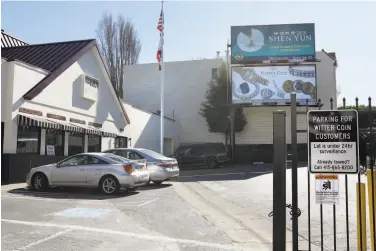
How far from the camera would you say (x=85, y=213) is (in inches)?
367

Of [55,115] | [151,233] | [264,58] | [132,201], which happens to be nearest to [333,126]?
[151,233]

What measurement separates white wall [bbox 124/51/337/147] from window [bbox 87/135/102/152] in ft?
49.2

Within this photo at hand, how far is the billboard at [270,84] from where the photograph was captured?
3164 cm

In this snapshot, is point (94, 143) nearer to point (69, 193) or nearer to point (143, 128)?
point (143, 128)

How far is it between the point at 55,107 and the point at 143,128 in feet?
35.3

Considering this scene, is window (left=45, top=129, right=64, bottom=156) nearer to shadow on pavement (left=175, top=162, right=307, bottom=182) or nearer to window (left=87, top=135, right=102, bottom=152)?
window (left=87, top=135, right=102, bottom=152)

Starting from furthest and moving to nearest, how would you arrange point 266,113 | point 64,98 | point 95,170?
point 266,113, point 64,98, point 95,170

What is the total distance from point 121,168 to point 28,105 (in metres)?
6.27

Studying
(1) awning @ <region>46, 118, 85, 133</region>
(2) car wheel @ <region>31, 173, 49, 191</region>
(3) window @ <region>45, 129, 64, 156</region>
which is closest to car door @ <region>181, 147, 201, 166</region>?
(1) awning @ <region>46, 118, 85, 133</region>

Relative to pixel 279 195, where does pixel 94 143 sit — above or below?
above

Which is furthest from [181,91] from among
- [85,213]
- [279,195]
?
[279,195]

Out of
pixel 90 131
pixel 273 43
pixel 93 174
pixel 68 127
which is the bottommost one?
pixel 93 174

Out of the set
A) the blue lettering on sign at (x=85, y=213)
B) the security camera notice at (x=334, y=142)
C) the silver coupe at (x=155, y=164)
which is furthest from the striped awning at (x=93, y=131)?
the security camera notice at (x=334, y=142)

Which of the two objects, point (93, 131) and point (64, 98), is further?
point (93, 131)
